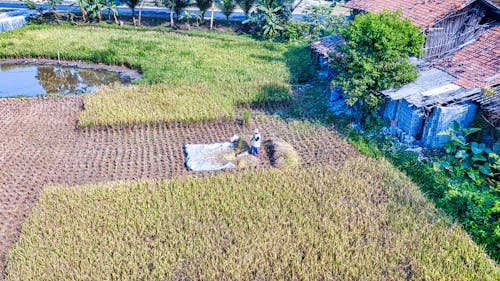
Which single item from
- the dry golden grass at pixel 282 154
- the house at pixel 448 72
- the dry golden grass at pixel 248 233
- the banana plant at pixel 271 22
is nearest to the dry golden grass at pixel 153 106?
the dry golden grass at pixel 282 154

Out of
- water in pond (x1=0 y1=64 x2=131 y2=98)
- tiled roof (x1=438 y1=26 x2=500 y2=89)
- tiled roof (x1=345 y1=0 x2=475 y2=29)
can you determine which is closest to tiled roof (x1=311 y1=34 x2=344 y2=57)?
tiled roof (x1=345 y1=0 x2=475 y2=29)

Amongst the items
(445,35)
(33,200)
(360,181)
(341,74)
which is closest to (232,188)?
(360,181)

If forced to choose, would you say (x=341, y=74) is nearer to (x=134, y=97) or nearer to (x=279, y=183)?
(x=279, y=183)

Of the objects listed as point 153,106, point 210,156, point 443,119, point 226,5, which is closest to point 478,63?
point 443,119

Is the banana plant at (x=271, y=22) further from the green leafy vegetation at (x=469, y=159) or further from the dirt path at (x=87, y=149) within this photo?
the green leafy vegetation at (x=469, y=159)

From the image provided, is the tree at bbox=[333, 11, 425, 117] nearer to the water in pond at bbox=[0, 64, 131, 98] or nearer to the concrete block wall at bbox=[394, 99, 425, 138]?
the concrete block wall at bbox=[394, 99, 425, 138]

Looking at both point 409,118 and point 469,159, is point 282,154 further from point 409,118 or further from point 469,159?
point 469,159
